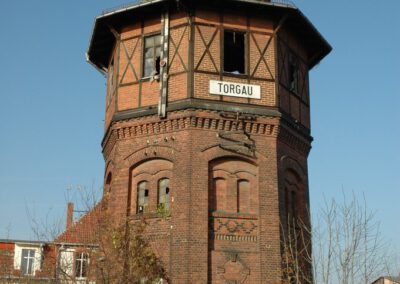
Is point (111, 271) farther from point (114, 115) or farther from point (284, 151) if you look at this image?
point (284, 151)

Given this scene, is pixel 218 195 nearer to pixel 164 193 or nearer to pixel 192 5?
pixel 164 193

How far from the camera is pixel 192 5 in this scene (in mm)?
17953

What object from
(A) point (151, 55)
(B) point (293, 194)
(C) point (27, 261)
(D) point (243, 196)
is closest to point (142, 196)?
(D) point (243, 196)

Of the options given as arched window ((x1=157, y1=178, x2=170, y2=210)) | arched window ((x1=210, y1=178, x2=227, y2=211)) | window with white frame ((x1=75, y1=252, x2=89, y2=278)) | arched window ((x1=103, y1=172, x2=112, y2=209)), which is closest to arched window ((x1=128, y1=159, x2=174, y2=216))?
arched window ((x1=157, y1=178, x2=170, y2=210))

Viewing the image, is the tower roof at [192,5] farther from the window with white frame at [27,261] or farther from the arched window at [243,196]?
the window with white frame at [27,261]

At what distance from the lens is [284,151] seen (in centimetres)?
1809

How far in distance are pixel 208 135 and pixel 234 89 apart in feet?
5.34

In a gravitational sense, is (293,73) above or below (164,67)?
above

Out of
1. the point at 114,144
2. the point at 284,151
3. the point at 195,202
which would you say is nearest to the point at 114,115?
the point at 114,144

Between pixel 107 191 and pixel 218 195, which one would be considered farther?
pixel 107 191

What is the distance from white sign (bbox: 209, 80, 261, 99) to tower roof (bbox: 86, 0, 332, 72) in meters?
2.49

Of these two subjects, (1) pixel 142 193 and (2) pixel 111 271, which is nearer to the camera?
(2) pixel 111 271

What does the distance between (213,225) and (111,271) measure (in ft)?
9.95

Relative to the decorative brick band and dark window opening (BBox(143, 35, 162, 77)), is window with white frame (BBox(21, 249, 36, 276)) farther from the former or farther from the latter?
the decorative brick band
